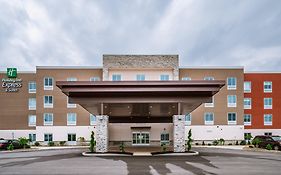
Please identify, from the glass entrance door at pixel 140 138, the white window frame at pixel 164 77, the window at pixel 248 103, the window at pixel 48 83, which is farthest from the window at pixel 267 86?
the window at pixel 48 83

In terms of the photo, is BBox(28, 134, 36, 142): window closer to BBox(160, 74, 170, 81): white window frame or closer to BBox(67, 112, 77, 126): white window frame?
BBox(67, 112, 77, 126): white window frame

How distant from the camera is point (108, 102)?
27.1m

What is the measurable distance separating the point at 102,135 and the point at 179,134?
23.4 feet

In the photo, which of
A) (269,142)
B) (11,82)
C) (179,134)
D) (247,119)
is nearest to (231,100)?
(247,119)

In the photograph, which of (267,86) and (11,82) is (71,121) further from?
(267,86)

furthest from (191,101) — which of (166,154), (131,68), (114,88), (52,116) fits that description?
(52,116)

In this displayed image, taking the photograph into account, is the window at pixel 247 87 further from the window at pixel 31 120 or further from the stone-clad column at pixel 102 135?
the window at pixel 31 120

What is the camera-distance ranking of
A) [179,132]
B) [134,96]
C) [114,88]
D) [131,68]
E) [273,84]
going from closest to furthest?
[114,88], [134,96], [179,132], [131,68], [273,84]

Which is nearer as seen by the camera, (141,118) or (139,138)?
(141,118)

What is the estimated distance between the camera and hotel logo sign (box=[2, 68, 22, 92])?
50.6 meters

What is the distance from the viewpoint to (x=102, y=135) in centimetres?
2867

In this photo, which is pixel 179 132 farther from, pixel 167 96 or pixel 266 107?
pixel 266 107

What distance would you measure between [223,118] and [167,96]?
2577 cm

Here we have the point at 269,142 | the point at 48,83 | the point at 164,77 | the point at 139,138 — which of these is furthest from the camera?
the point at 48,83
